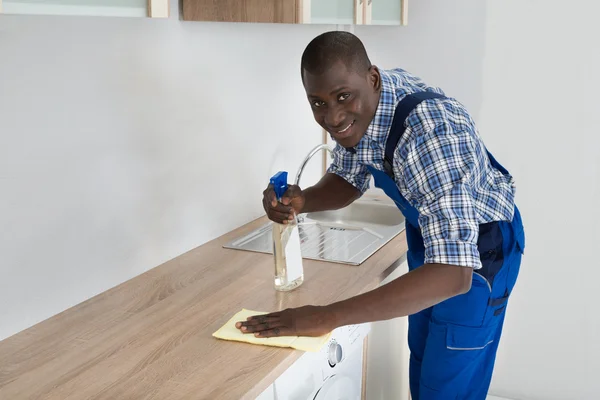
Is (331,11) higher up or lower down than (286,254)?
higher up

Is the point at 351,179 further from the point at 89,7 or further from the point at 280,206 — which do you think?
the point at 89,7

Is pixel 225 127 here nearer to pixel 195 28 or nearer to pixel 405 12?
pixel 195 28

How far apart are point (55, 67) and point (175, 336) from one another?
2.06 ft

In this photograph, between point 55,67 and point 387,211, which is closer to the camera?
point 55,67

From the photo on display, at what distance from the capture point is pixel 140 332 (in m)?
1.54

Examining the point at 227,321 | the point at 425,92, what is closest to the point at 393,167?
the point at 425,92

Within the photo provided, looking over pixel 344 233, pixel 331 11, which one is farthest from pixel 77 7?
pixel 344 233

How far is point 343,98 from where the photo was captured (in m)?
1.41

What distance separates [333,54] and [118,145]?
0.65 m

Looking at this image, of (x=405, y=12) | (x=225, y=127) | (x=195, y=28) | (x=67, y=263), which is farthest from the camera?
(x=405, y=12)

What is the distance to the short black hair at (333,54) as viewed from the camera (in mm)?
1374

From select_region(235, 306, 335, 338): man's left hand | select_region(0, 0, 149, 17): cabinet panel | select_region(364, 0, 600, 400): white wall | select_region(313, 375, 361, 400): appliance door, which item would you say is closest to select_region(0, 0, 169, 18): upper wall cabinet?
select_region(0, 0, 149, 17): cabinet panel

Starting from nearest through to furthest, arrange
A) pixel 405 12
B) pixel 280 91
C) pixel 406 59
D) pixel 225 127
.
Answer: pixel 225 127
pixel 280 91
pixel 405 12
pixel 406 59

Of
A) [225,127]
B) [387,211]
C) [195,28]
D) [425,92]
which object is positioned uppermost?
[195,28]
